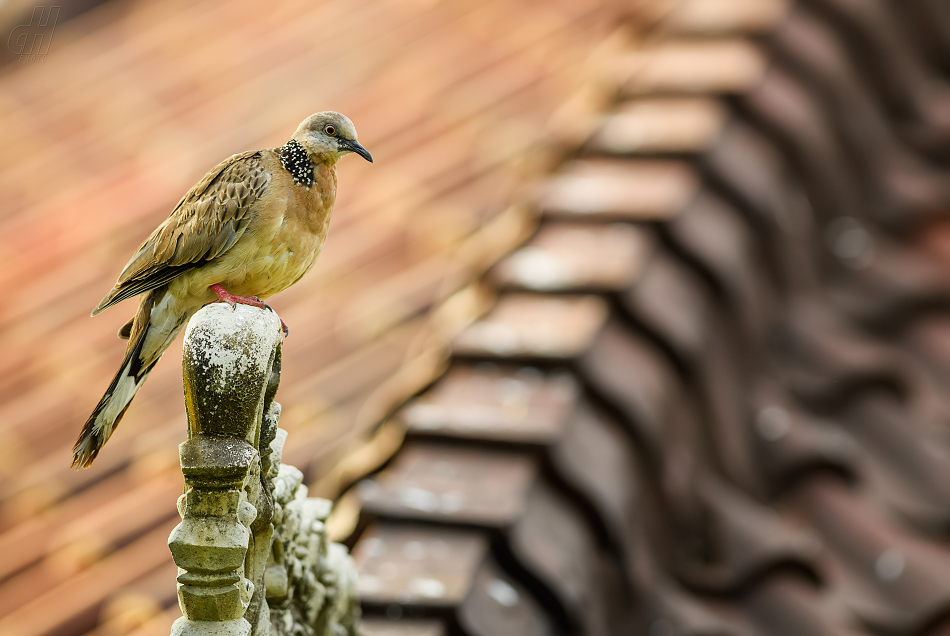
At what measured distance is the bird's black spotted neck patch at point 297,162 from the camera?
1592 millimetres

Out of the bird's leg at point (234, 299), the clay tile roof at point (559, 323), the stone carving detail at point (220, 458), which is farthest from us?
the clay tile roof at point (559, 323)

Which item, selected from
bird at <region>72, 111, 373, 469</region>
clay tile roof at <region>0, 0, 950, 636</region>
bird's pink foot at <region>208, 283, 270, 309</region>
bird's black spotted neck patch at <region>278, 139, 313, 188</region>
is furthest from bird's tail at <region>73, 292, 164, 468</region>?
clay tile roof at <region>0, 0, 950, 636</region>

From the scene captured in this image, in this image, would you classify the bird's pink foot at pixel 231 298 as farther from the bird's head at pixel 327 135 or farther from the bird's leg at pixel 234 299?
the bird's head at pixel 327 135

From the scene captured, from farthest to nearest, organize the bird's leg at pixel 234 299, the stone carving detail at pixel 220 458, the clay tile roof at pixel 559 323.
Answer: the clay tile roof at pixel 559 323 → the bird's leg at pixel 234 299 → the stone carving detail at pixel 220 458

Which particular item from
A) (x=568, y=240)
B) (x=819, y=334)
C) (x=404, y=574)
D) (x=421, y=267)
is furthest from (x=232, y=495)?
(x=819, y=334)

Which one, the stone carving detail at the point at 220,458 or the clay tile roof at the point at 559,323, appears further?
the clay tile roof at the point at 559,323

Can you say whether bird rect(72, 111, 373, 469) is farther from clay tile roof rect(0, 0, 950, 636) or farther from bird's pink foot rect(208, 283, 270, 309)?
clay tile roof rect(0, 0, 950, 636)

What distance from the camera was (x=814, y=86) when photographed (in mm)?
3895

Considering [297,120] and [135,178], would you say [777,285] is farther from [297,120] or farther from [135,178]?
[135,178]

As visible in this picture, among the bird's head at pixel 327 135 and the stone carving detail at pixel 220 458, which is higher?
the bird's head at pixel 327 135

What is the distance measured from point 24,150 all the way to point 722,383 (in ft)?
10.1
